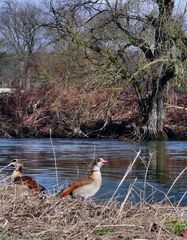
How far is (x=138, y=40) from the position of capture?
34000mm

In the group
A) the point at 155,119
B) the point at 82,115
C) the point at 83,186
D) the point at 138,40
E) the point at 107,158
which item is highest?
the point at 138,40

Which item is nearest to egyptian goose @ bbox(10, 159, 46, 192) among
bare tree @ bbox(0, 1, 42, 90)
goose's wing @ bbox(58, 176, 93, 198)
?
goose's wing @ bbox(58, 176, 93, 198)

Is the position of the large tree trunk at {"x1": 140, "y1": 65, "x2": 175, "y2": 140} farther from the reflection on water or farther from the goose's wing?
the goose's wing

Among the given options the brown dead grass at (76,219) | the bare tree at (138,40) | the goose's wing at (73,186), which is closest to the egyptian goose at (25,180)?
the goose's wing at (73,186)

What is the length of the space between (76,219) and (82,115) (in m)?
28.9

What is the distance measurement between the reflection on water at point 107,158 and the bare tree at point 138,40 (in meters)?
3.56

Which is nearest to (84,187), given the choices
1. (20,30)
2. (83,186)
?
(83,186)

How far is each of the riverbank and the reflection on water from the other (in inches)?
118

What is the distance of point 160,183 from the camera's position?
18547mm

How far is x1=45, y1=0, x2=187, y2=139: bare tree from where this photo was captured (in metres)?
33.5

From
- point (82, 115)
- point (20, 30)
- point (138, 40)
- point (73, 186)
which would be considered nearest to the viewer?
point (73, 186)

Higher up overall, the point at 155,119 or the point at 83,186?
the point at 155,119

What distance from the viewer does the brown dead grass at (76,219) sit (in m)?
8.21

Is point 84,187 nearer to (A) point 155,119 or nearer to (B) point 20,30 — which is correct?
(A) point 155,119
